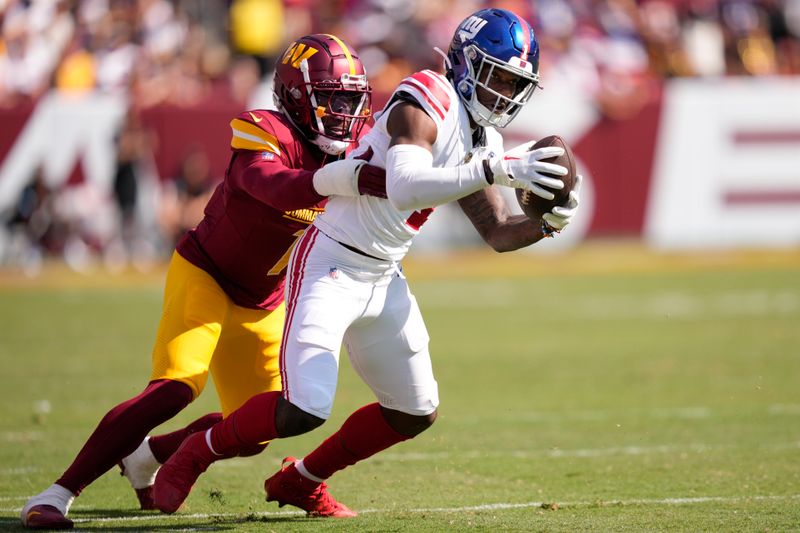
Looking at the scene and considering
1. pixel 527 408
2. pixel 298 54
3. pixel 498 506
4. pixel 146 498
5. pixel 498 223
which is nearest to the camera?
pixel 498 223

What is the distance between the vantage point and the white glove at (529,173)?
4375 mm

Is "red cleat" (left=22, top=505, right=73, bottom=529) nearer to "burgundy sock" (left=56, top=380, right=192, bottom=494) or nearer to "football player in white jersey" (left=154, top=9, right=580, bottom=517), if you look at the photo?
"burgundy sock" (left=56, top=380, right=192, bottom=494)

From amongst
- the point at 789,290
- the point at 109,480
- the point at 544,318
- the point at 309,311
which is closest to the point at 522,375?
the point at 544,318

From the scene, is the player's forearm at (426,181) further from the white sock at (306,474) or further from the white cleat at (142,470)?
the white cleat at (142,470)

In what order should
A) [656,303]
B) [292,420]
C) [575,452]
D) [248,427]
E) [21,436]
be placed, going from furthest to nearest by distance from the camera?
1. [656,303]
2. [21,436]
3. [575,452]
4. [248,427]
5. [292,420]

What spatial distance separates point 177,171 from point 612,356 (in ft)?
23.1

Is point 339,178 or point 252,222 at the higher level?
point 339,178

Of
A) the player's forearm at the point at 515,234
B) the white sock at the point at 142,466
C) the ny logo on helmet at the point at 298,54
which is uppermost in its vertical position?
the ny logo on helmet at the point at 298,54

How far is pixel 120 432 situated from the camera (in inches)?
189

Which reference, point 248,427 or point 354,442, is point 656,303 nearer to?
point 354,442

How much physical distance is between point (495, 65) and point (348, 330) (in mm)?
1220

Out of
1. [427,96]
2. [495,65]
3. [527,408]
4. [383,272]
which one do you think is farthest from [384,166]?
[527,408]

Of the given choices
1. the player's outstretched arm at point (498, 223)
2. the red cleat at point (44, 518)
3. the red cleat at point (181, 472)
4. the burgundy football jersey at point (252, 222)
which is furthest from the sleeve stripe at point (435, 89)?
the red cleat at point (44, 518)

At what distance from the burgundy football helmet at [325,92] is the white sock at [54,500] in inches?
69.2
